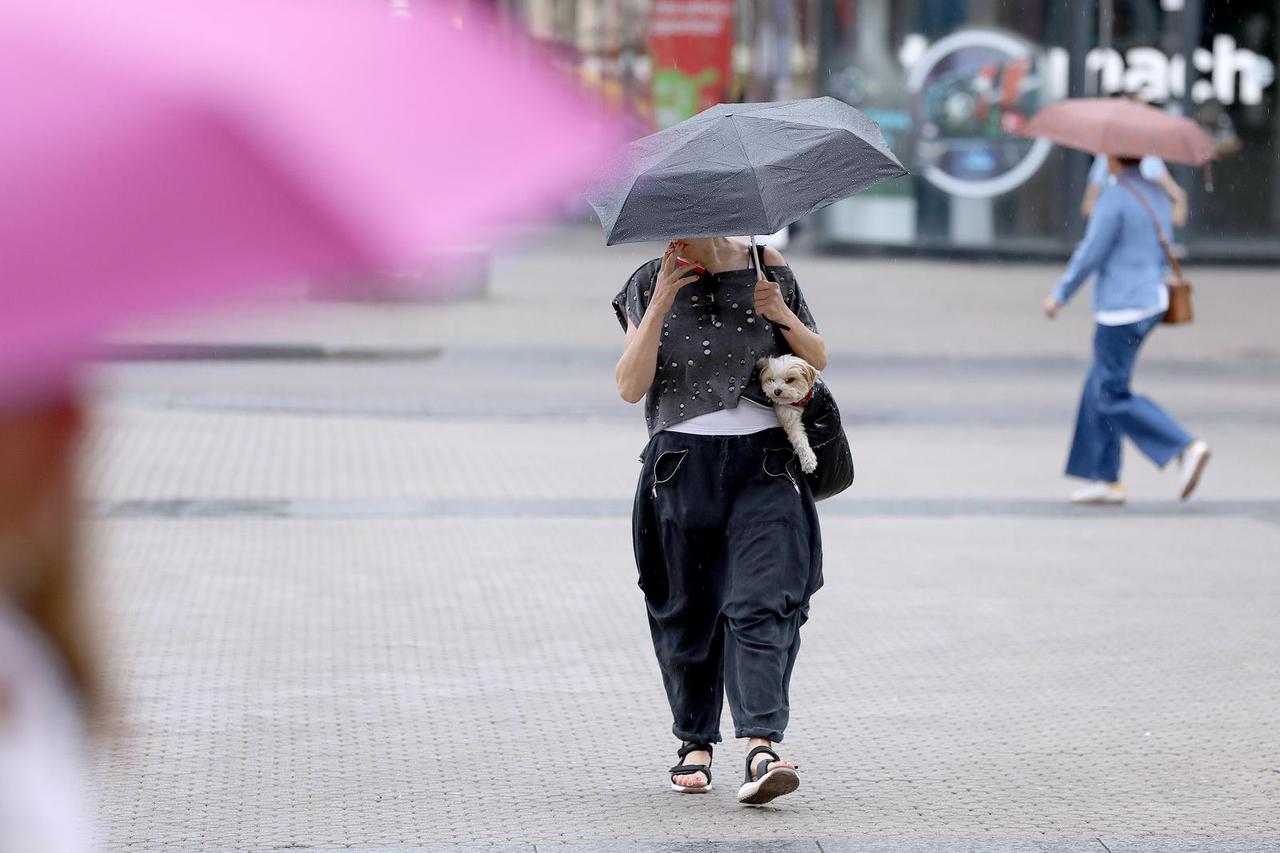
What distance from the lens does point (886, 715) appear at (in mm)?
6004

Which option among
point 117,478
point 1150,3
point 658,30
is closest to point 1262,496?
point 117,478

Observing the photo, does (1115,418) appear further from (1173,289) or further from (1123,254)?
(1123,254)

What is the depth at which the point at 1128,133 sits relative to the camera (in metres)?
9.56

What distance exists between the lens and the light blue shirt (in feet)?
31.7

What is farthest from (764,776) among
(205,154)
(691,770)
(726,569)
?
(205,154)

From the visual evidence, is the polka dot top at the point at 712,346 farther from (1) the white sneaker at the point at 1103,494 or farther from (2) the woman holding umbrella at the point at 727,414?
(1) the white sneaker at the point at 1103,494

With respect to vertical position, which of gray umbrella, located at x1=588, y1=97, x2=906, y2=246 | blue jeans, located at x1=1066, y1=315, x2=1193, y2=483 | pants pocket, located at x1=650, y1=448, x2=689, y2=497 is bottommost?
blue jeans, located at x1=1066, y1=315, x2=1193, y2=483

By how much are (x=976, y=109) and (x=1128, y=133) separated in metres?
17.2

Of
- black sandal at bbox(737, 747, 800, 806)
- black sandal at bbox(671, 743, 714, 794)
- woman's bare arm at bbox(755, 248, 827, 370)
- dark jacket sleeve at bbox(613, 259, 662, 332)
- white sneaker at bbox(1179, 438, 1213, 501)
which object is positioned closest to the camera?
black sandal at bbox(737, 747, 800, 806)

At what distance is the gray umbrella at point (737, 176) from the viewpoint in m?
4.62

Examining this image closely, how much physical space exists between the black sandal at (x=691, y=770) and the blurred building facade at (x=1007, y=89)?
20235 mm

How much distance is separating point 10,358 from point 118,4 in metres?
0.24

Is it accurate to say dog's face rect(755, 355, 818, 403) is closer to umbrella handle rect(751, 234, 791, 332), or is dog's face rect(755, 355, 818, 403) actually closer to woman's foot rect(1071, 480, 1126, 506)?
umbrella handle rect(751, 234, 791, 332)

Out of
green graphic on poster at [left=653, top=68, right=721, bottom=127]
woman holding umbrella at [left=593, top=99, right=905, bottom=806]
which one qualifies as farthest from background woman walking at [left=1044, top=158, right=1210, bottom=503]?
green graphic on poster at [left=653, top=68, right=721, bottom=127]
